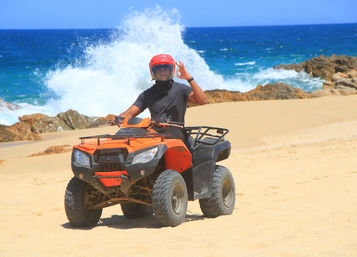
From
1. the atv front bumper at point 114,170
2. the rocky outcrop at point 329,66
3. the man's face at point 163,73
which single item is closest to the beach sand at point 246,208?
the atv front bumper at point 114,170

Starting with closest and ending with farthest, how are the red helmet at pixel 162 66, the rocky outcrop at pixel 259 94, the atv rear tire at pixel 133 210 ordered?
the red helmet at pixel 162 66 < the atv rear tire at pixel 133 210 < the rocky outcrop at pixel 259 94

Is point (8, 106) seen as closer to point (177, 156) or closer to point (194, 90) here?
point (194, 90)

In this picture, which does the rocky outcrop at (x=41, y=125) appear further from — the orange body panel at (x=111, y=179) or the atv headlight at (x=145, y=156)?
the atv headlight at (x=145, y=156)

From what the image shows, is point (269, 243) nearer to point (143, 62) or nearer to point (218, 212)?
point (218, 212)

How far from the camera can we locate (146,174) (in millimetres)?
5199

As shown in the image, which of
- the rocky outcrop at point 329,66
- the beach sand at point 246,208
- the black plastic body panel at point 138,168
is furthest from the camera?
the rocky outcrop at point 329,66

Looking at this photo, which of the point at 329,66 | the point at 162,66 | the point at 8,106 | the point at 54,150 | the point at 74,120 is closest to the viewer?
the point at 162,66

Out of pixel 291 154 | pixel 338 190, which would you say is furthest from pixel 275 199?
pixel 291 154

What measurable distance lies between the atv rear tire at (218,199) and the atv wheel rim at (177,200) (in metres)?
0.58

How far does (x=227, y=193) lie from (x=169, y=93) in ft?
4.70

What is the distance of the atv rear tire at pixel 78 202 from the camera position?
569cm

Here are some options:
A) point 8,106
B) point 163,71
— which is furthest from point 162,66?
point 8,106

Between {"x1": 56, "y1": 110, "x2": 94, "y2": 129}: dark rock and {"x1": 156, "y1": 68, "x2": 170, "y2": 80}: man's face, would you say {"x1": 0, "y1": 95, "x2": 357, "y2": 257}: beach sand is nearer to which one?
{"x1": 156, "y1": 68, "x2": 170, "y2": 80}: man's face

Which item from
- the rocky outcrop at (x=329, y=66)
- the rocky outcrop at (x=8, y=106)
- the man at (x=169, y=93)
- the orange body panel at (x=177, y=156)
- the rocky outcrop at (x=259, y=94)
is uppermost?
the rocky outcrop at (x=329, y=66)
